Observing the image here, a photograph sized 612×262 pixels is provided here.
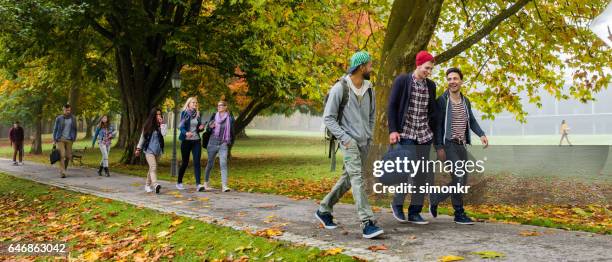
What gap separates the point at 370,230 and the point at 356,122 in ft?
3.72

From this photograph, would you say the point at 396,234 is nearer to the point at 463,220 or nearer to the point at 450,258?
the point at 463,220

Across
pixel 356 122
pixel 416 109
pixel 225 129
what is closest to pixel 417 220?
pixel 416 109

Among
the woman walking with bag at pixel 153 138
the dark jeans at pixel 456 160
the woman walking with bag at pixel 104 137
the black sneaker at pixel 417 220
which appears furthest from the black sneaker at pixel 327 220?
the woman walking with bag at pixel 104 137

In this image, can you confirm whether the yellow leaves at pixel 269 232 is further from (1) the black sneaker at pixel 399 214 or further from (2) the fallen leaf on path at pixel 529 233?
(2) the fallen leaf on path at pixel 529 233

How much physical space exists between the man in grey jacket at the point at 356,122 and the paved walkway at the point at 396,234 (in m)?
0.34

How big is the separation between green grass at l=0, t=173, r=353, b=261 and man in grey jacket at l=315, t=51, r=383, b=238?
0.74 meters

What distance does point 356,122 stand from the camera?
5621mm

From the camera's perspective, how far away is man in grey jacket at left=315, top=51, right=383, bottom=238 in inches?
215

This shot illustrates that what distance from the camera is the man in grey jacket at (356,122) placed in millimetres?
5473

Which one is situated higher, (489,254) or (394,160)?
(394,160)

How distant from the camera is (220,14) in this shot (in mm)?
17734

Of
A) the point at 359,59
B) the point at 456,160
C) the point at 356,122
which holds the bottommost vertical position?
the point at 456,160

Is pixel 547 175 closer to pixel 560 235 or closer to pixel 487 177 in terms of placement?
pixel 487 177

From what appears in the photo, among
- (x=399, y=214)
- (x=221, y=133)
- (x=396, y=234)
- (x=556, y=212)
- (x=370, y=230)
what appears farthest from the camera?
(x=221, y=133)
